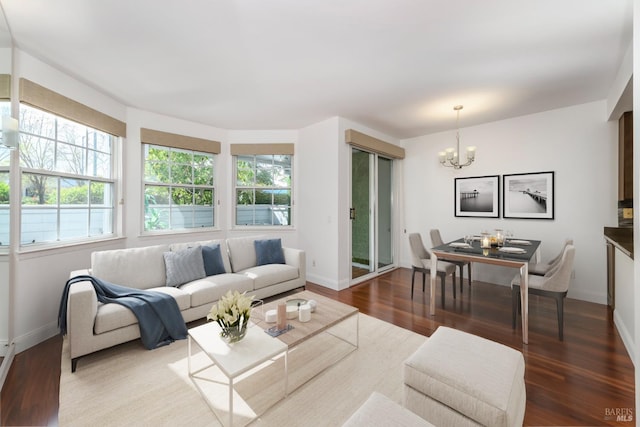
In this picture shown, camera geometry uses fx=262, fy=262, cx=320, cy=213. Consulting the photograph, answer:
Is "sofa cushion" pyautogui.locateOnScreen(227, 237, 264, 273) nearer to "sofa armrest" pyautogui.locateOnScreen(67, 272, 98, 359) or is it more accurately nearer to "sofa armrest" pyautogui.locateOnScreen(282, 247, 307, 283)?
"sofa armrest" pyautogui.locateOnScreen(282, 247, 307, 283)

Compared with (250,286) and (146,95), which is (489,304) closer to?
(250,286)

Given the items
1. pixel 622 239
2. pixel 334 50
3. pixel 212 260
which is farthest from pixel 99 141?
pixel 622 239

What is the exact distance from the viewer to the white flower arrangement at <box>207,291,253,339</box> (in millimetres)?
1748

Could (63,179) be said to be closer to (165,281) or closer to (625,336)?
(165,281)

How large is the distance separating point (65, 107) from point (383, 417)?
396 cm

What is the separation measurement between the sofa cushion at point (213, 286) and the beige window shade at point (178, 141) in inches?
88.2

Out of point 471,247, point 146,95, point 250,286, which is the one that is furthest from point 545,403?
point 146,95

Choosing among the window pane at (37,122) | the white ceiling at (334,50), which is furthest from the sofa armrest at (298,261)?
the window pane at (37,122)

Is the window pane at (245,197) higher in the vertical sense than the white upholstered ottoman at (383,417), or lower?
higher

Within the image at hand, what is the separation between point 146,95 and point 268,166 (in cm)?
209

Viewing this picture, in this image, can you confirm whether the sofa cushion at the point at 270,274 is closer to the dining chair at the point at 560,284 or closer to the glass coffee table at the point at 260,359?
the glass coffee table at the point at 260,359

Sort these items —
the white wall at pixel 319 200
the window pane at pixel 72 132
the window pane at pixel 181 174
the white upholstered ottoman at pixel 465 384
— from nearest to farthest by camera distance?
the white upholstered ottoman at pixel 465 384 < the window pane at pixel 72 132 < the white wall at pixel 319 200 < the window pane at pixel 181 174

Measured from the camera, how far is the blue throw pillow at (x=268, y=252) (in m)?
3.85

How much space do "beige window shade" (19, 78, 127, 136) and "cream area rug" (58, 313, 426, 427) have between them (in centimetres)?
234
